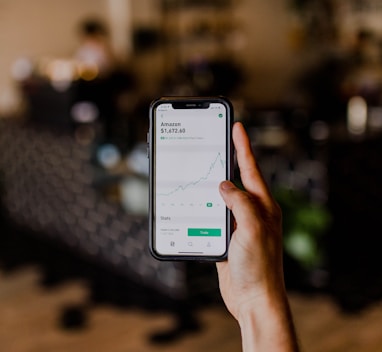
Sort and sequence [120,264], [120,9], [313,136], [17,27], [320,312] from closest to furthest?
1. [320,312]
2. [313,136]
3. [120,264]
4. [17,27]
5. [120,9]

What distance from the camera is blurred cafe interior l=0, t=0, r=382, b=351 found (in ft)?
10.3

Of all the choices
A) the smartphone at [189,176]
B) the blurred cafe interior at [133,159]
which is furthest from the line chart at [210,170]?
the blurred cafe interior at [133,159]

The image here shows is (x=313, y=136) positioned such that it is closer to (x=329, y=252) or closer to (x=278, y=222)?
(x=329, y=252)

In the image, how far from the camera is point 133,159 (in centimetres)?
340

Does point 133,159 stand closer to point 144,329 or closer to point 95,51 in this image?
point 144,329

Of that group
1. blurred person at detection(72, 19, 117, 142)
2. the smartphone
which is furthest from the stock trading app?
blurred person at detection(72, 19, 117, 142)

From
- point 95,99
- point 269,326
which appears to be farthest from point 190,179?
point 95,99

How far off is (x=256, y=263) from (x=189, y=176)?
0.17m

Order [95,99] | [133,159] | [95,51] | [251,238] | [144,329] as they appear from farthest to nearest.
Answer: [95,51], [95,99], [133,159], [144,329], [251,238]

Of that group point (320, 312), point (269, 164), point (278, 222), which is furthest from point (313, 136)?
point (278, 222)

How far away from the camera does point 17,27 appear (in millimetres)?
5234

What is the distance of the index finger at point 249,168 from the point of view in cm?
90

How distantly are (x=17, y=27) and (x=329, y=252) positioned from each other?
3349 mm

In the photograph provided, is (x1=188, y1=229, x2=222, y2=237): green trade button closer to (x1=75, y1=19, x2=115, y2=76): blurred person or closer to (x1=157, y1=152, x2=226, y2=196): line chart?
(x1=157, y1=152, x2=226, y2=196): line chart
